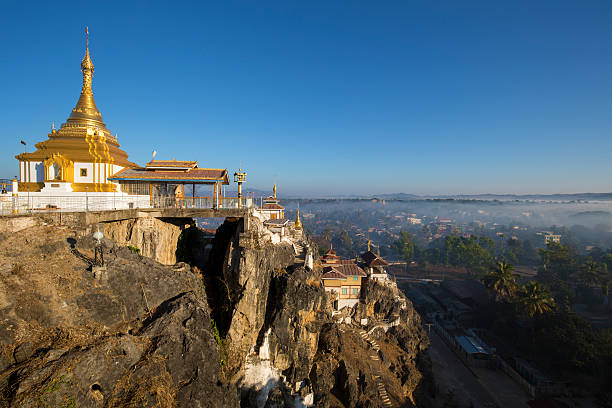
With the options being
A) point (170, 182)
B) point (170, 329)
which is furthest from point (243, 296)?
point (170, 182)

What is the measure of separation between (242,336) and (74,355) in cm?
1150

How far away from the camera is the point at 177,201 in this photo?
873 inches

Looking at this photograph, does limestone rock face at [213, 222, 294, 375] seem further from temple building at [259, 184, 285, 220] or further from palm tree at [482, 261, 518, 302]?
palm tree at [482, 261, 518, 302]

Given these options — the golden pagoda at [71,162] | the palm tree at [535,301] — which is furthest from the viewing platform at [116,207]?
the palm tree at [535,301]

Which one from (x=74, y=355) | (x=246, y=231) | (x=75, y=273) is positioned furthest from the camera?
(x=246, y=231)

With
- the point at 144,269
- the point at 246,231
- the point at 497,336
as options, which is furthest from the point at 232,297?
the point at 497,336

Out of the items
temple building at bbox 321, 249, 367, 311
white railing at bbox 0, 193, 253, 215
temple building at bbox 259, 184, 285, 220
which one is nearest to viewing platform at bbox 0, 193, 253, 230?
white railing at bbox 0, 193, 253, 215

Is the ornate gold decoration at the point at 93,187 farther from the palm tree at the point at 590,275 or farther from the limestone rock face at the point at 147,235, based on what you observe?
the palm tree at the point at 590,275

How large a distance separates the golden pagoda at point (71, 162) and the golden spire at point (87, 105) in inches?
11.1

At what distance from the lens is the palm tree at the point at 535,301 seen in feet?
132

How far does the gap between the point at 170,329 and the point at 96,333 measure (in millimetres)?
2589

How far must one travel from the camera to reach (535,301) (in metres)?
40.5

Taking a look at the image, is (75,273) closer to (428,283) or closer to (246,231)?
(246,231)

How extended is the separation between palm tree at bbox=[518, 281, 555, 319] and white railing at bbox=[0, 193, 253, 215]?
4271 cm
